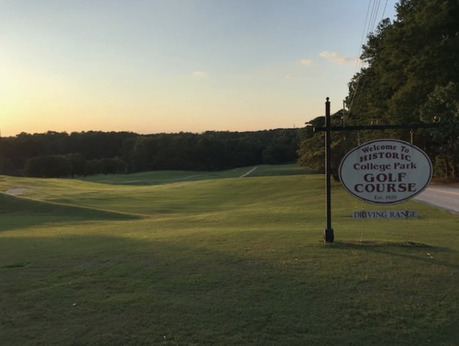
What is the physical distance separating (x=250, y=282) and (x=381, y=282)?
1.75 metres

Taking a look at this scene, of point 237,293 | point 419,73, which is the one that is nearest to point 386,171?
point 237,293

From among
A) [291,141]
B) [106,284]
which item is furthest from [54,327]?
[291,141]

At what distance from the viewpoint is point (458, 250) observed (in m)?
8.19

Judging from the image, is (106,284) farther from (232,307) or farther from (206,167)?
(206,167)

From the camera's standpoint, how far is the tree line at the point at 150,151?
122 metres

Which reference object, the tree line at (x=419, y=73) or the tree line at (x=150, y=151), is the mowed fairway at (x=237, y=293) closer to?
the tree line at (x=419, y=73)

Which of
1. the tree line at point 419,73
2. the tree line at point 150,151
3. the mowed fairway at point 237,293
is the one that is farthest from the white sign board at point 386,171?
the tree line at point 150,151

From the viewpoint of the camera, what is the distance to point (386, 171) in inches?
352

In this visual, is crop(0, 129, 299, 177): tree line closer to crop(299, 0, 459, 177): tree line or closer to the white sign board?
crop(299, 0, 459, 177): tree line

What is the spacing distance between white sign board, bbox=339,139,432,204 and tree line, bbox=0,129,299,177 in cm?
11043

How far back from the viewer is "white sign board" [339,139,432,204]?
8.83 m

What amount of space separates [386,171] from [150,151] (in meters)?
129

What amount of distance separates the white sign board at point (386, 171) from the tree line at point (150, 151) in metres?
110

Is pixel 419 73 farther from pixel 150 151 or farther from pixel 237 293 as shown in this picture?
pixel 150 151
